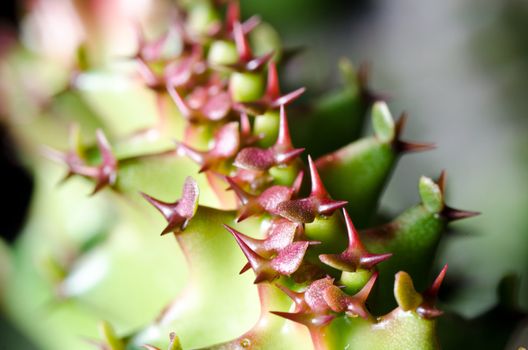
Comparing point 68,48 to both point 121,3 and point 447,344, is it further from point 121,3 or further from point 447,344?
point 447,344

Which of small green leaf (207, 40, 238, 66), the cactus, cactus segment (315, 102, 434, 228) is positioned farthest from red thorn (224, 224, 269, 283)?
small green leaf (207, 40, 238, 66)

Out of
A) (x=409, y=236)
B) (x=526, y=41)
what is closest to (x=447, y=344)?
(x=409, y=236)

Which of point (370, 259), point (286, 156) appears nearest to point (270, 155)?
point (286, 156)

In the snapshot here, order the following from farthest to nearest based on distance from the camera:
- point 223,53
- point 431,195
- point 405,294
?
point 223,53 < point 431,195 < point 405,294

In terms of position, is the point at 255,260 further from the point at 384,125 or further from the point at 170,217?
the point at 384,125

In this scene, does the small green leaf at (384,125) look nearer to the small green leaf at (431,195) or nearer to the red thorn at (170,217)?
the small green leaf at (431,195)

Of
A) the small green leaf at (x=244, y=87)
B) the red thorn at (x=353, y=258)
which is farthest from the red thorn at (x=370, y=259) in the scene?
the small green leaf at (x=244, y=87)

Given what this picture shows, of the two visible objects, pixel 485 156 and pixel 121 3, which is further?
pixel 485 156

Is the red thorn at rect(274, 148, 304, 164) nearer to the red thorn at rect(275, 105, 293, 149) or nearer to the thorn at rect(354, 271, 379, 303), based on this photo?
the red thorn at rect(275, 105, 293, 149)
